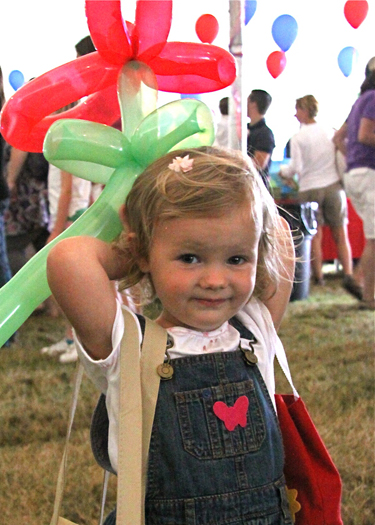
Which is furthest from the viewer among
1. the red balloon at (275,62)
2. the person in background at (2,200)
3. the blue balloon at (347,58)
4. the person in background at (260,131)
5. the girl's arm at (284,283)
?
the blue balloon at (347,58)

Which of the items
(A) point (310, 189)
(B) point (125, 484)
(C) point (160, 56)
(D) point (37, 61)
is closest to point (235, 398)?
(B) point (125, 484)

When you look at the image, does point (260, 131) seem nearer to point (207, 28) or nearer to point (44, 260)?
point (207, 28)

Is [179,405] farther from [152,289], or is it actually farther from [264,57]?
[264,57]

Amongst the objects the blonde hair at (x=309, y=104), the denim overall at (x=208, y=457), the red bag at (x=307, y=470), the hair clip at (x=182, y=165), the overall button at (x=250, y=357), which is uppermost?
the hair clip at (x=182, y=165)

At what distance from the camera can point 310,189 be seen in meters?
3.95

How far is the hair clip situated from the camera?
0.88 m

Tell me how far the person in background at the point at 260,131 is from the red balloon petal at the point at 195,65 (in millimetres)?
1642

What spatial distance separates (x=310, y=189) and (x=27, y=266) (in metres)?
3.23

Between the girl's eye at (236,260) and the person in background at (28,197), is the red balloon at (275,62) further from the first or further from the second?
the girl's eye at (236,260)

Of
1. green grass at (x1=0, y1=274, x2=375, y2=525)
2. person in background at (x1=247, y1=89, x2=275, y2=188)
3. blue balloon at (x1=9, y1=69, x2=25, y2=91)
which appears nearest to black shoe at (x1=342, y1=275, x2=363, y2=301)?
green grass at (x1=0, y1=274, x2=375, y2=525)

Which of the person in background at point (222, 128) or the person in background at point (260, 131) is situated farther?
the person in background at point (222, 128)

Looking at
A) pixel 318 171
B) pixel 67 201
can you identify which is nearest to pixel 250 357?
pixel 67 201

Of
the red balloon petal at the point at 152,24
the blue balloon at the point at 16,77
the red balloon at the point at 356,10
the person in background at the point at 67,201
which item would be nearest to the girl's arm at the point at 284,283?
the red balloon petal at the point at 152,24

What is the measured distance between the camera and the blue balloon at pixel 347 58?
443 centimetres
